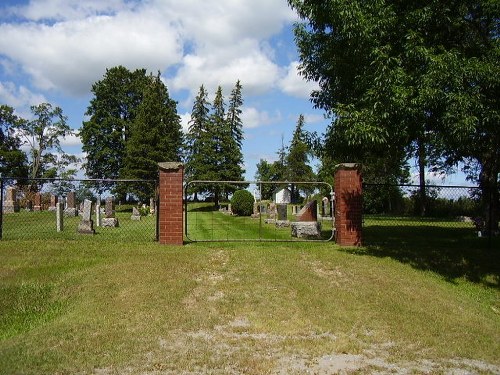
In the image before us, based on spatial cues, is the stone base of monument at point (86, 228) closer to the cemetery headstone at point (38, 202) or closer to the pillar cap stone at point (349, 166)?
the pillar cap stone at point (349, 166)

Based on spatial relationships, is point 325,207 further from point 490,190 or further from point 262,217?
point 490,190

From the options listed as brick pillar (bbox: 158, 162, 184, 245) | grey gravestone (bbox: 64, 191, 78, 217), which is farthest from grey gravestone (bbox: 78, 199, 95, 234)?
grey gravestone (bbox: 64, 191, 78, 217)

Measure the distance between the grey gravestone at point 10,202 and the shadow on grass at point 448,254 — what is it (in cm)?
2224

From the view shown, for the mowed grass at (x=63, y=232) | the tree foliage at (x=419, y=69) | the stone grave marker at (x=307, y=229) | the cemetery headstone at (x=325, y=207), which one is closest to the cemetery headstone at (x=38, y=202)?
the mowed grass at (x=63, y=232)

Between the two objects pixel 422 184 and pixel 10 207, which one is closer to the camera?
pixel 422 184

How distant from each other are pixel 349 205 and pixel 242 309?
501 centimetres

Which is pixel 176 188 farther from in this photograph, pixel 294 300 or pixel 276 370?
pixel 276 370

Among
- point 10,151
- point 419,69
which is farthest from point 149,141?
point 419,69

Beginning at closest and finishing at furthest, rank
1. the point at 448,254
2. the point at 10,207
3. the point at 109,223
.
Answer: the point at 448,254, the point at 109,223, the point at 10,207

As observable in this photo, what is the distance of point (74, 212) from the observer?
2539 cm

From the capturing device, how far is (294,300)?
23.7 feet

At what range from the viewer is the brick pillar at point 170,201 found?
10.4m

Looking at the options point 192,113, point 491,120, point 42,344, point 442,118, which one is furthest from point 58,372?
point 192,113

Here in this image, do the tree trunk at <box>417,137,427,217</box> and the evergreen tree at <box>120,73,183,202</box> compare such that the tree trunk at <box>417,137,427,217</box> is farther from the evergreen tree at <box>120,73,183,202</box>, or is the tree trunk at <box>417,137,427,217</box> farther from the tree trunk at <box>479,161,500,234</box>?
the evergreen tree at <box>120,73,183,202</box>
